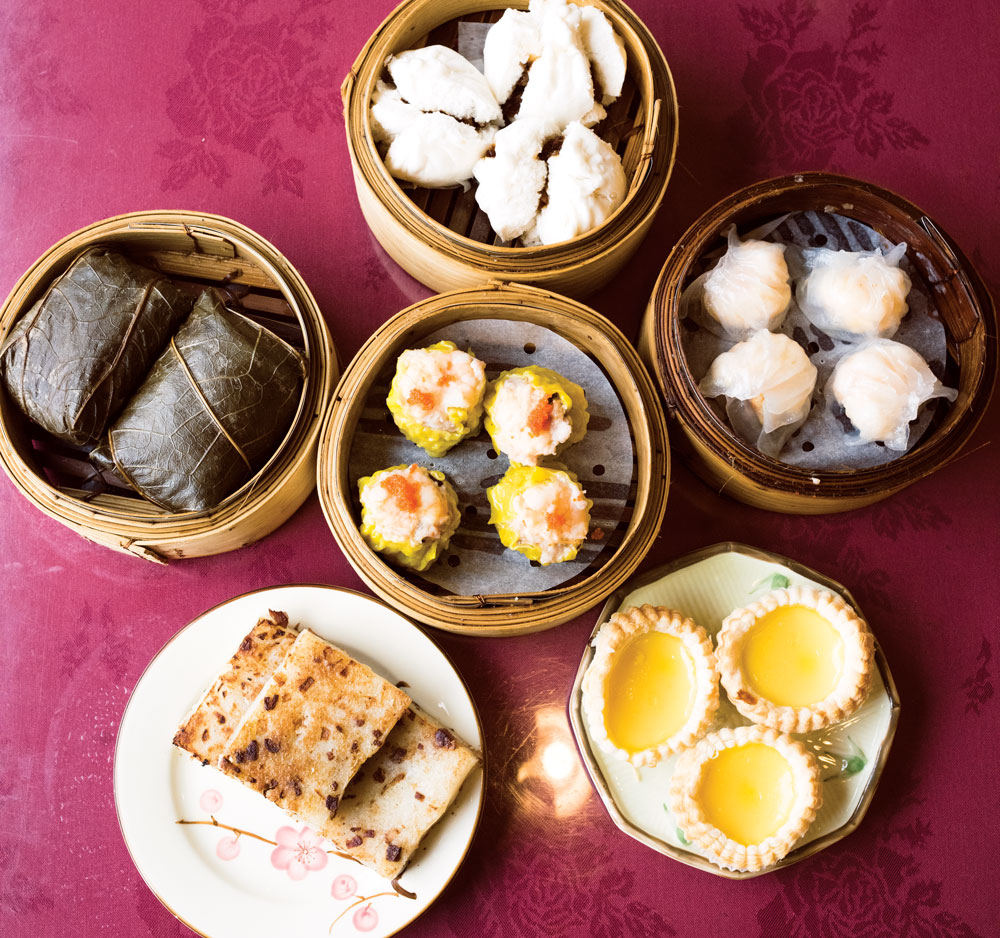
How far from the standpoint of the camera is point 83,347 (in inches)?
70.7

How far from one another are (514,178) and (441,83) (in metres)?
0.30

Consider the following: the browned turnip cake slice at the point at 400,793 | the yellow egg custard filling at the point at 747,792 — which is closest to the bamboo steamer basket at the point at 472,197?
the browned turnip cake slice at the point at 400,793

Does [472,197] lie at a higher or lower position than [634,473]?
higher

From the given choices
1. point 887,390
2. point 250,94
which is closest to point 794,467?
point 887,390

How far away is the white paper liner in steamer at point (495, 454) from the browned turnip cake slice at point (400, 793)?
407mm

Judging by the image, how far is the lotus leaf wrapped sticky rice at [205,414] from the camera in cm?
178

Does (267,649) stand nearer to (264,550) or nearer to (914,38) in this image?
(264,550)

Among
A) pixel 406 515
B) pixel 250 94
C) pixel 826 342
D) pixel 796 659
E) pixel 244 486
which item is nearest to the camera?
pixel 406 515

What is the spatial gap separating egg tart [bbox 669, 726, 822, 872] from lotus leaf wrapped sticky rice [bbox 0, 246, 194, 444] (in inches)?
65.2

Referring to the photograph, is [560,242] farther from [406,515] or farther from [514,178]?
[406,515]

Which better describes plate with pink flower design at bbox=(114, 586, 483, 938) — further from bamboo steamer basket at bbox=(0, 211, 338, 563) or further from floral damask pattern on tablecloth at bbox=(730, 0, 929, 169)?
floral damask pattern on tablecloth at bbox=(730, 0, 929, 169)

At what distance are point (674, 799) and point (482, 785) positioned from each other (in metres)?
0.47

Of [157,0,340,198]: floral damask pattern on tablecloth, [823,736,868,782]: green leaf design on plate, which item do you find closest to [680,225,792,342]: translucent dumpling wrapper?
[823,736,868,782]: green leaf design on plate

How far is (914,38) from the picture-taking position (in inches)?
90.4
